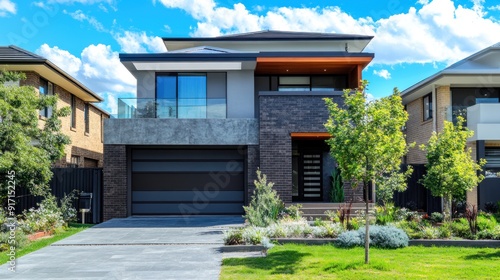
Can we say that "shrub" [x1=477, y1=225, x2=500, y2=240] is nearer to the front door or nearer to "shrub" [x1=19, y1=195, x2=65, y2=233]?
the front door

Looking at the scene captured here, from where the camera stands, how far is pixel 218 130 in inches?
744

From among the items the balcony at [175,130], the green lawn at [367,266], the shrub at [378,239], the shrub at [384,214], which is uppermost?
the balcony at [175,130]

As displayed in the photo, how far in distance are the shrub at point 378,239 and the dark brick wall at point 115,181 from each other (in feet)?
32.2

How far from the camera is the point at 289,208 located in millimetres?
16797

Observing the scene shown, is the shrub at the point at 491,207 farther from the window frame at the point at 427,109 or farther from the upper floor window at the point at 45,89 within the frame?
the upper floor window at the point at 45,89

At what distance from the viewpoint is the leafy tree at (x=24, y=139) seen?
14.8m

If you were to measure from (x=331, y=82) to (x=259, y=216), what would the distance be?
9.89m

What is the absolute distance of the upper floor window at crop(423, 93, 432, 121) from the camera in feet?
76.3

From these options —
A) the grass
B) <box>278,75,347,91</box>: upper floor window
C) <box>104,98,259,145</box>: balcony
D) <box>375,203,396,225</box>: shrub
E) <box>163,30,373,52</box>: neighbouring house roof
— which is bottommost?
the grass

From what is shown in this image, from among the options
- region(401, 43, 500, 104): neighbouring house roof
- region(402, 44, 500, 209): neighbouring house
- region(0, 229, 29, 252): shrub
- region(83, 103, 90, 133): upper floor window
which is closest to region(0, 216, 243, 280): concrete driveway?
region(0, 229, 29, 252): shrub

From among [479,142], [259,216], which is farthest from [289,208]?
[479,142]

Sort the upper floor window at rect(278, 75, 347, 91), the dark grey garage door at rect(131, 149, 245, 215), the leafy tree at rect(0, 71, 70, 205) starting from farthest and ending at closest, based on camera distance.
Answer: the upper floor window at rect(278, 75, 347, 91), the dark grey garage door at rect(131, 149, 245, 215), the leafy tree at rect(0, 71, 70, 205)

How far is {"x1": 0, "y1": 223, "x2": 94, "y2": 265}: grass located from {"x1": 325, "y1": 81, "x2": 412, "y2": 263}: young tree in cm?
752

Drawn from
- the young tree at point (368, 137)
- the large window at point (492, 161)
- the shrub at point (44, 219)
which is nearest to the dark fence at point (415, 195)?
the large window at point (492, 161)
